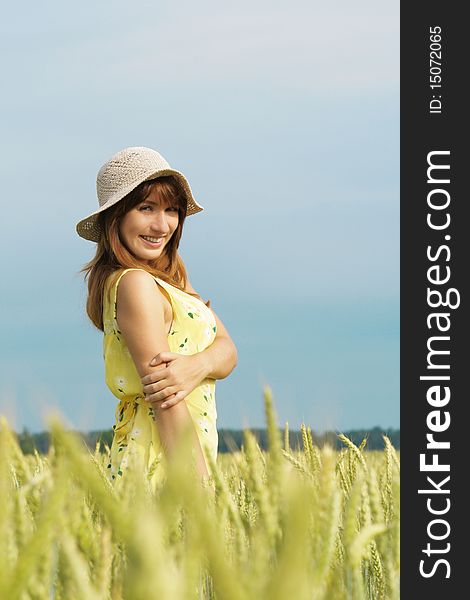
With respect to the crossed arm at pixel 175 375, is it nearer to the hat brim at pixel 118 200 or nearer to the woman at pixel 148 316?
the woman at pixel 148 316

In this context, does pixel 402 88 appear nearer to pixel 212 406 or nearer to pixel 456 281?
pixel 456 281

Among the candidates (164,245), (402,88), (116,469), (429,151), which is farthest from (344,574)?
(164,245)

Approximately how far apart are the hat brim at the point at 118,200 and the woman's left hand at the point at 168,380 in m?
0.61

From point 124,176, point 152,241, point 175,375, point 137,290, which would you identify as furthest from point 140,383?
point 124,176

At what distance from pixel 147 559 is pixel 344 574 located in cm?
55

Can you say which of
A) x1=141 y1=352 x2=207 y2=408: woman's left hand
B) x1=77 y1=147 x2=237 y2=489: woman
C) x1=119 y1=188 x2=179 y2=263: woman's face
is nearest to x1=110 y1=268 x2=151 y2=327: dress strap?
x1=77 y1=147 x2=237 y2=489: woman

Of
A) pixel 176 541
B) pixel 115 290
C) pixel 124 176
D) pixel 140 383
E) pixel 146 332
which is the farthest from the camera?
pixel 124 176

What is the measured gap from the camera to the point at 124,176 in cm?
300

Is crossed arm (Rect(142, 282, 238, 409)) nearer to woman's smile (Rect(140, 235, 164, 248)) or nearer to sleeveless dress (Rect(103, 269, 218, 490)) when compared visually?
sleeveless dress (Rect(103, 269, 218, 490))

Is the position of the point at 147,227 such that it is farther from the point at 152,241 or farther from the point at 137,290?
the point at 137,290

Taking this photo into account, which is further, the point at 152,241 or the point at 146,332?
the point at 152,241

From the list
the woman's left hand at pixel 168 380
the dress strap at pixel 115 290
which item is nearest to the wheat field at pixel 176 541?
the woman's left hand at pixel 168 380

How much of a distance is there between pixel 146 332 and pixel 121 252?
1.35ft

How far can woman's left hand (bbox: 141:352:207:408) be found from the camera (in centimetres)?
265
